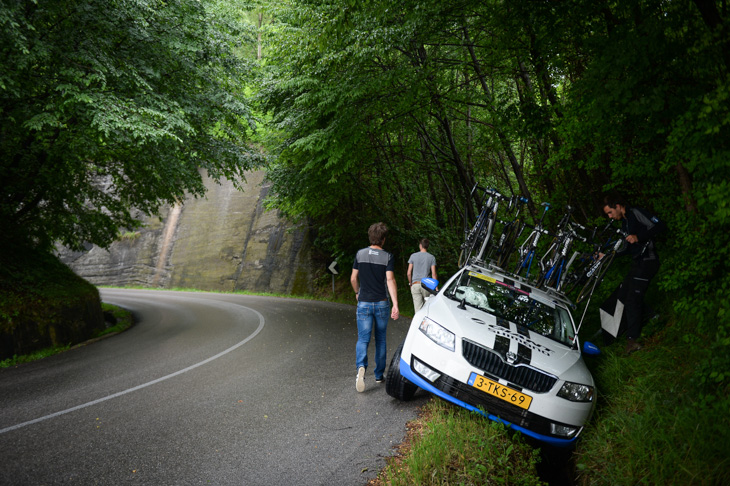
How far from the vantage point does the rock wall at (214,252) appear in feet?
96.4

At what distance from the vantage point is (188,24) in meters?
10.3

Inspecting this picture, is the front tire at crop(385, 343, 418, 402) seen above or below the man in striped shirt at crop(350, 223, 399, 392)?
below

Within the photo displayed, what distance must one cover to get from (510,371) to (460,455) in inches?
38.5

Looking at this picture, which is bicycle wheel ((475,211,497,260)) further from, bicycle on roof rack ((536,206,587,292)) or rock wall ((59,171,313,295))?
rock wall ((59,171,313,295))

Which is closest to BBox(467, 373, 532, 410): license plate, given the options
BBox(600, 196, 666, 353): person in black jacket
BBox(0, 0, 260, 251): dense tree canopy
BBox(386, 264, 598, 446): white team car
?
BBox(386, 264, 598, 446): white team car

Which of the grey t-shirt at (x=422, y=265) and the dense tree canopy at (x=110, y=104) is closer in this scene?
the dense tree canopy at (x=110, y=104)

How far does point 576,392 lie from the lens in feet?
14.4

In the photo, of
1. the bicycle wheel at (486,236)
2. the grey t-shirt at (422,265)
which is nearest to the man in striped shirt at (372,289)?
the bicycle wheel at (486,236)

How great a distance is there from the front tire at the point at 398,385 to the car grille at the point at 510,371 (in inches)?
43.4

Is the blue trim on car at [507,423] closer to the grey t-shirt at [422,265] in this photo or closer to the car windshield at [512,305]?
the car windshield at [512,305]

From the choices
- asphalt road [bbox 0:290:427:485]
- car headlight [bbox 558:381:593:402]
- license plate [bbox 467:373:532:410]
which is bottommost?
asphalt road [bbox 0:290:427:485]

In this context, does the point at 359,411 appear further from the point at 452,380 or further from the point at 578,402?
the point at 578,402

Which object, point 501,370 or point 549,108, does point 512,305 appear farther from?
point 549,108

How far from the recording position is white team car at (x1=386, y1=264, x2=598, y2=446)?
4262 mm
